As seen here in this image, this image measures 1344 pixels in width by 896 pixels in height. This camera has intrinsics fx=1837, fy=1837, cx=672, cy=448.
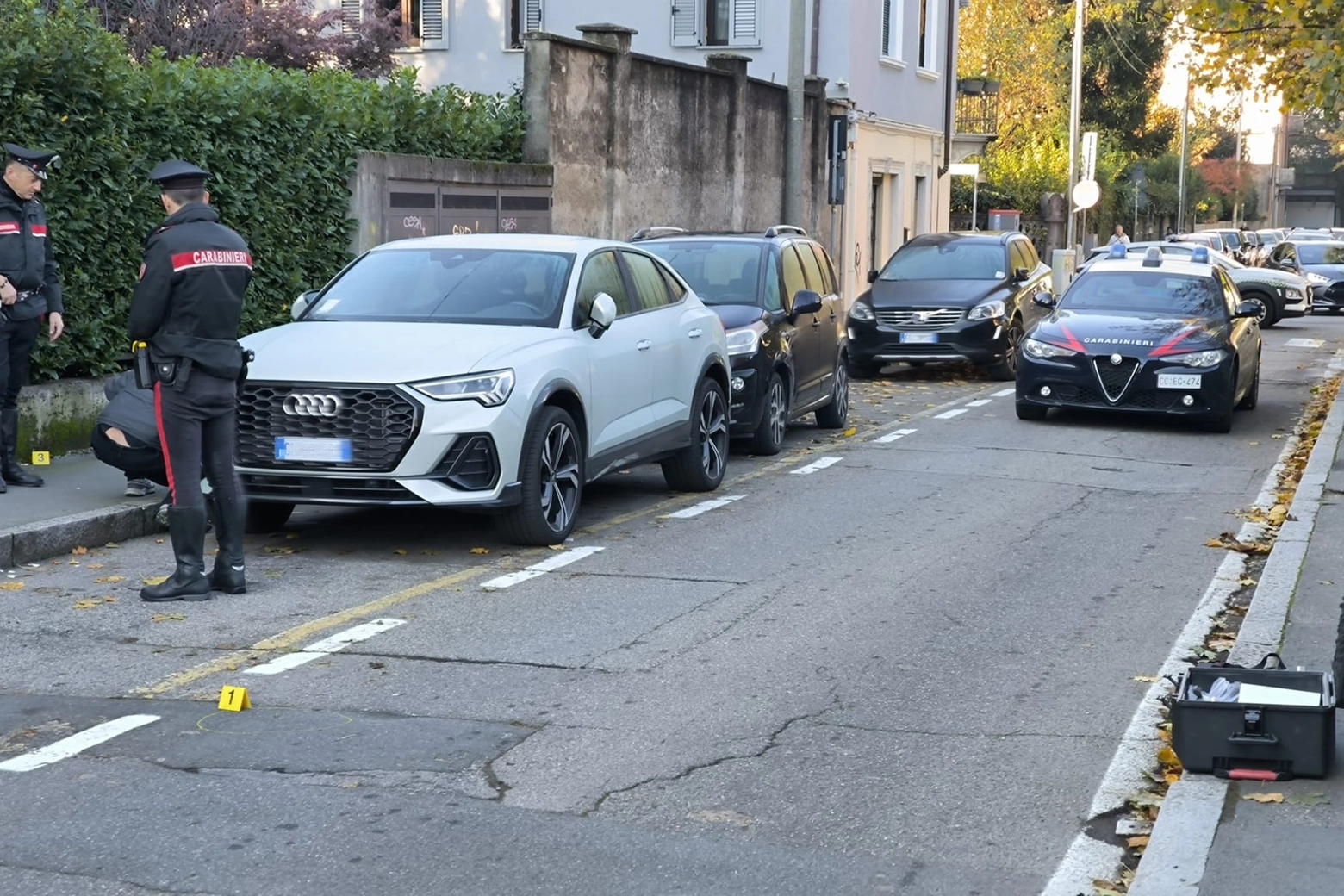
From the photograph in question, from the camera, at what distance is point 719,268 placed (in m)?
15.0

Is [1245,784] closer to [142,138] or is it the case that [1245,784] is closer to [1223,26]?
[142,138]

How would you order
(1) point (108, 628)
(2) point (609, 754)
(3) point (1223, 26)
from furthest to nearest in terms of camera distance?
(3) point (1223, 26) → (1) point (108, 628) → (2) point (609, 754)

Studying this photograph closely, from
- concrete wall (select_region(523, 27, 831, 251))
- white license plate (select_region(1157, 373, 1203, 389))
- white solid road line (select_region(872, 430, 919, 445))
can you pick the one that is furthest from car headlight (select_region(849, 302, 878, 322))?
white license plate (select_region(1157, 373, 1203, 389))

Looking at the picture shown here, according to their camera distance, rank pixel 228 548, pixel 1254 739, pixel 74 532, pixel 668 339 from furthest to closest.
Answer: pixel 668 339 < pixel 74 532 < pixel 228 548 < pixel 1254 739

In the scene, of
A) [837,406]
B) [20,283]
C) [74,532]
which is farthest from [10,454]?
[837,406]

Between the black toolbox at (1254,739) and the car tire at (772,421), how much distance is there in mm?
8610

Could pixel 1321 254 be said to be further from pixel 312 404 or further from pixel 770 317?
pixel 312 404

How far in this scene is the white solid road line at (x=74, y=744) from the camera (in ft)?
18.7

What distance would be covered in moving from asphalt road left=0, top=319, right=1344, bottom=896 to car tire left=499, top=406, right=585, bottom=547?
145mm

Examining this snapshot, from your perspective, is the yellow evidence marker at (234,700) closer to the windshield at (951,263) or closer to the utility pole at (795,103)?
the utility pole at (795,103)

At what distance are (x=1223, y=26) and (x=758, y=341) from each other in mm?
7057

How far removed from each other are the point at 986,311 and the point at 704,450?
33.4ft

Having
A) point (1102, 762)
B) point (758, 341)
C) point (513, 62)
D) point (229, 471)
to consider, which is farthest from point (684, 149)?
point (1102, 762)

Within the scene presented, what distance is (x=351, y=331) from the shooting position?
32.9 ft
